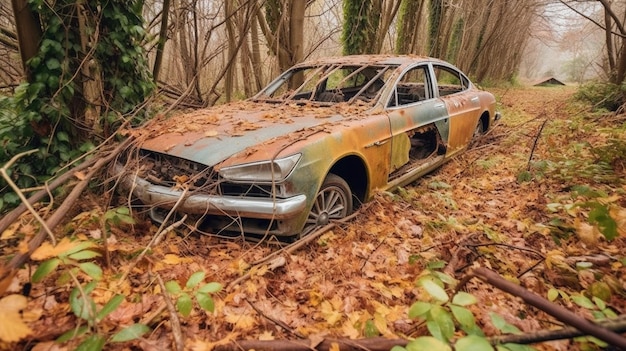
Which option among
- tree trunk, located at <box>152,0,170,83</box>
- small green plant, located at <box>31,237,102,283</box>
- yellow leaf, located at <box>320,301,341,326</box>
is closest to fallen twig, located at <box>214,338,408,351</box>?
yellow leaf, located at <box>320,301,341,326</box>

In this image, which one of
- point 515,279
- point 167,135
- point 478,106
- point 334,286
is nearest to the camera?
Result: point 515,279

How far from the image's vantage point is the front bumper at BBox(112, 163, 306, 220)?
2.56 meters

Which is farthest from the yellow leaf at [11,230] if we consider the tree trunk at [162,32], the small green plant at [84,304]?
the tree trunk at [162,32]

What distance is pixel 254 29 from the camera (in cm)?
890

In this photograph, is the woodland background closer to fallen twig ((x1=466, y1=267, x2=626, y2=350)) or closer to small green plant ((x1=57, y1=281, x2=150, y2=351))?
small green plant ((x1=57, y1=281, x2=150, y2=351))

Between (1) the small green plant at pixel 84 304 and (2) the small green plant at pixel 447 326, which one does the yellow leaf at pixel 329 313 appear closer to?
(2) the small green plant at pixel 447 326

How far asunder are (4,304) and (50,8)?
142 inches

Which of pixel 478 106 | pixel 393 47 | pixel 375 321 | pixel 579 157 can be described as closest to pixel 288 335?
pixel 375 321

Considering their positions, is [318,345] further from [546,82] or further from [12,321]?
[546,82]

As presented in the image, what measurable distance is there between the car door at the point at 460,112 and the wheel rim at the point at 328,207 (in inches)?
90.2

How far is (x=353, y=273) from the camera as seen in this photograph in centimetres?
253

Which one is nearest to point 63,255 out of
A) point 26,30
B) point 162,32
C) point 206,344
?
point 206,344

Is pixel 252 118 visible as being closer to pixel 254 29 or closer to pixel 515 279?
pixel 515 279

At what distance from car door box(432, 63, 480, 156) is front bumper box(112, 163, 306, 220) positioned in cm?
300
